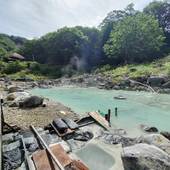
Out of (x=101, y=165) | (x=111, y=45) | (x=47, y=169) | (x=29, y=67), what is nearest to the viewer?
(x=47, y=169)

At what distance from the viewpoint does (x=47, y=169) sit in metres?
6.55

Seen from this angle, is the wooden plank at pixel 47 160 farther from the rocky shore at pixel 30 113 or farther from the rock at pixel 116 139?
the rocky shore at pixel 30 113

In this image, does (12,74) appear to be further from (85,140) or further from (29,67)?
(85,140)

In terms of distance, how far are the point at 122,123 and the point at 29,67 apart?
3695 centimetres

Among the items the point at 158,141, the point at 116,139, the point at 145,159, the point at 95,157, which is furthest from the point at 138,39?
the point at 145,159

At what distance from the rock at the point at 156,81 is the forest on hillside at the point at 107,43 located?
11961mm

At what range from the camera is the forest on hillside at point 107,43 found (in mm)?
39406

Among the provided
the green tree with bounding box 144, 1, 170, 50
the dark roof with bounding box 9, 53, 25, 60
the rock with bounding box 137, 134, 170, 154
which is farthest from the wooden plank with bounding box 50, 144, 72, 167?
the dark roof with bounding box 9, 53, 25, 60

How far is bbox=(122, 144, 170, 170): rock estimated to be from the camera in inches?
239

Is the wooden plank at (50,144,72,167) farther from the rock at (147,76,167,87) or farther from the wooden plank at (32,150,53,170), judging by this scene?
the rock at (147,76,167,87)

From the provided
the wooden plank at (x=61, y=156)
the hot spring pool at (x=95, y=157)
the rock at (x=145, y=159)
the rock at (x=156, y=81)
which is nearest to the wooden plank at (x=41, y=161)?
the wooden plank at (x=61, y=156)

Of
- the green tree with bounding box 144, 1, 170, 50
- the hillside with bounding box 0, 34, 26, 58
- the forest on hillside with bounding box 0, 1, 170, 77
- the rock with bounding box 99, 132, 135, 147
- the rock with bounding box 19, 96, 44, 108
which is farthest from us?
the hillside with bounding box 0, 34, 26, 58

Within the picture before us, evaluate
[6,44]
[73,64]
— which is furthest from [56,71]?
[6,44]

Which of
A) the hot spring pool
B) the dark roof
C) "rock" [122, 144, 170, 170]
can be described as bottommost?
the hot spring pool
